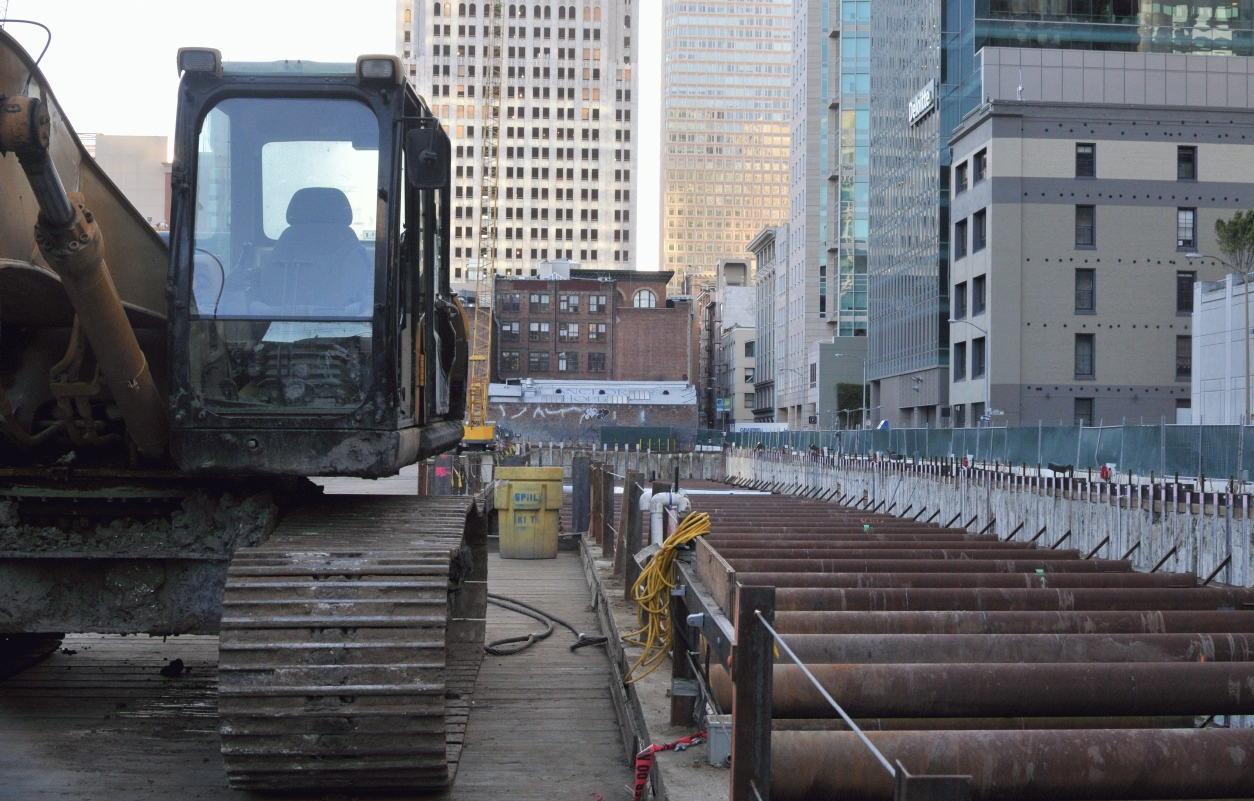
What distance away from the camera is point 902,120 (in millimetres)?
69500

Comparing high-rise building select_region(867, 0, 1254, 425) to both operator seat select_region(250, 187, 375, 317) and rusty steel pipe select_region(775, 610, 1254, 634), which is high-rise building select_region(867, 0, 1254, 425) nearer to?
rusty steel pipe select_region(775, 610, 1254, 634)

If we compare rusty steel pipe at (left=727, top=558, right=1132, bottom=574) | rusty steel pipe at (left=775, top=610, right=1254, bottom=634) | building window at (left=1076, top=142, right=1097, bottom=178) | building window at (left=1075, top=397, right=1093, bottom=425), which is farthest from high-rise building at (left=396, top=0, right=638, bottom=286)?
rusty steel pipe at (left=775, top=610, right=1254, bottom=634)

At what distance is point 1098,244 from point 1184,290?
4.37 m

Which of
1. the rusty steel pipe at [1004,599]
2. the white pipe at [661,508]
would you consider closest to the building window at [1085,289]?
the white pipe at [661,508]

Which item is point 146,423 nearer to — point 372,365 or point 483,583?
point 372,365

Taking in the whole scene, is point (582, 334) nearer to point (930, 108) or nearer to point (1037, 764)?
point (930, 108)

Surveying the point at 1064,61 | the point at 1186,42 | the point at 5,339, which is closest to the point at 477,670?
the point at 5,339

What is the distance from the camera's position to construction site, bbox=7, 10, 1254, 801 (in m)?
4.50

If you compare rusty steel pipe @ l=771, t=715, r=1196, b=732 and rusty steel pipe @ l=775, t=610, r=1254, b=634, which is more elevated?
rusty steel pipe @ l=775, t=610, r=1254, b=634

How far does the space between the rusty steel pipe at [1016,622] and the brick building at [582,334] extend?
338ft

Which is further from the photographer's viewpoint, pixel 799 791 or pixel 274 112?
pixel 274 112

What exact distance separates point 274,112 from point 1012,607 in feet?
16.0

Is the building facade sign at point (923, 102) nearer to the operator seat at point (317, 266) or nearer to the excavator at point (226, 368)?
the excavator at point (226, 368)

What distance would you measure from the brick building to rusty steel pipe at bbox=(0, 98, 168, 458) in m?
102
